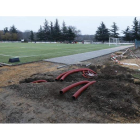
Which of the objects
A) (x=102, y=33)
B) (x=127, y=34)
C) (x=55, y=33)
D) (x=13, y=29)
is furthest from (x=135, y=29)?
(x=13, y=29)

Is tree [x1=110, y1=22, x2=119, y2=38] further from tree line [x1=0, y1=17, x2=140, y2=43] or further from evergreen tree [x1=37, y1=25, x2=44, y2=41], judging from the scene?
evergreen tree [x1=37, y1=25, x2=44, y2=41]

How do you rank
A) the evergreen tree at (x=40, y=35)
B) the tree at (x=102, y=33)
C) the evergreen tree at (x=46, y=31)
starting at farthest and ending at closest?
the evergreen tree at (x=46, y=31) → the evergreen tree at (x=40, y=35) → the tree at (x=102, y=33)

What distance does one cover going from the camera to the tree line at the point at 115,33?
5053cm

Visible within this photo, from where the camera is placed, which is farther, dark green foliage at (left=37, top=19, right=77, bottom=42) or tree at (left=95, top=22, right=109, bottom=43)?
dark green foliage at (left=37, top=19, right=77, bottom=42)

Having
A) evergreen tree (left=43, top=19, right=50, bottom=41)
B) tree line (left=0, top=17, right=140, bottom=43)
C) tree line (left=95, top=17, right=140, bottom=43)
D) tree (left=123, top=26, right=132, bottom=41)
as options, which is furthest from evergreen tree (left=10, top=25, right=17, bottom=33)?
tree (left=123, top=26, right=132, bottom=41)

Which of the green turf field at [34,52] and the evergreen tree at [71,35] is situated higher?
the evergreen tree at [71,35]

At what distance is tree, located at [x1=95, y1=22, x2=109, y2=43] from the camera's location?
5450 cm

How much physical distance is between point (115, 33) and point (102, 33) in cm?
463

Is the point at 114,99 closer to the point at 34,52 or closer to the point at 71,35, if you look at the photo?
the point at 34,52

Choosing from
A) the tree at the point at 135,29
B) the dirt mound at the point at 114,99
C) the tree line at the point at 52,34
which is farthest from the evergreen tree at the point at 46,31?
the dirt mound at the point at 114,99

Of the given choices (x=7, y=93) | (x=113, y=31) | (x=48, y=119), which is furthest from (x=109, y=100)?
(x=113, y=31)

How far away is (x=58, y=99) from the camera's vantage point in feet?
12.4

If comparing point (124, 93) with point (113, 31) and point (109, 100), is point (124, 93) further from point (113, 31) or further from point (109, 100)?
point (113, 31)

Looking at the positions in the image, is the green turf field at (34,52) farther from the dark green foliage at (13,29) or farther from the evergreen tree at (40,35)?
the dark green foliage at (13,29)
